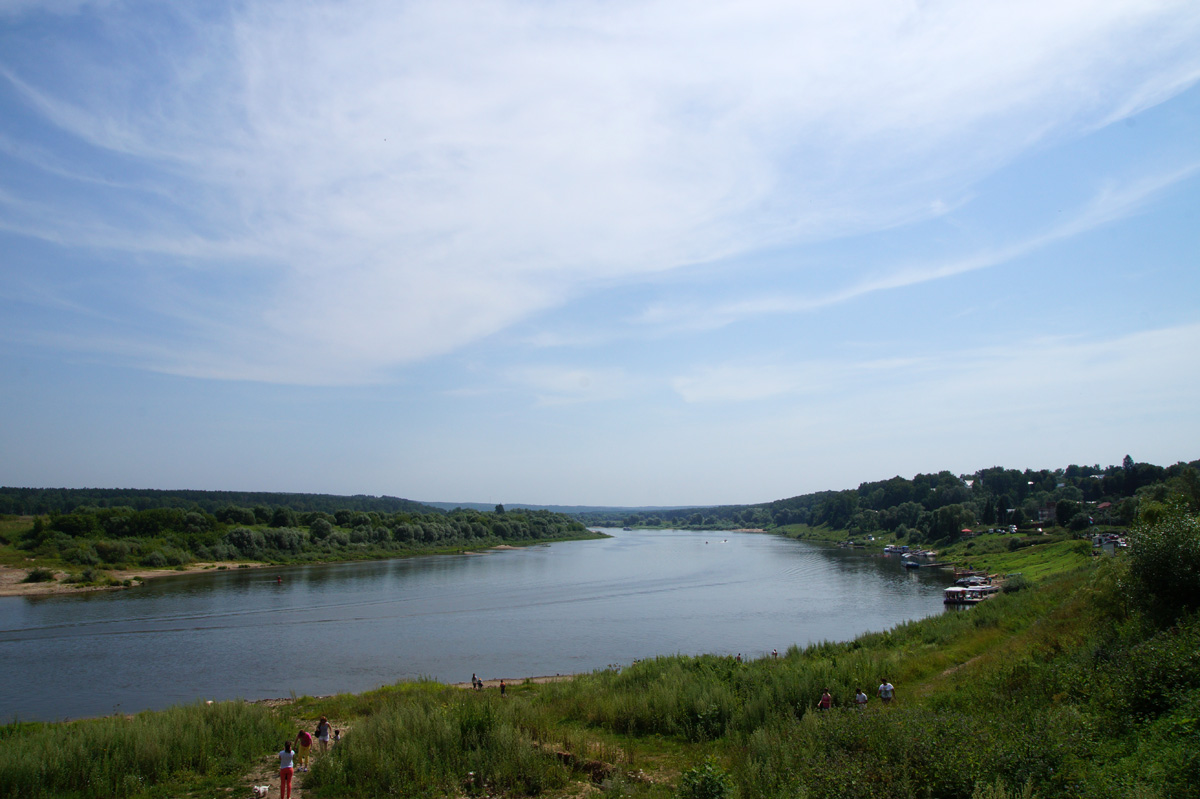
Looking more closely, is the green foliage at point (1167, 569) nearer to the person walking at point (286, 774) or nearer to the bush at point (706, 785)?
the bush at point (706, 785)

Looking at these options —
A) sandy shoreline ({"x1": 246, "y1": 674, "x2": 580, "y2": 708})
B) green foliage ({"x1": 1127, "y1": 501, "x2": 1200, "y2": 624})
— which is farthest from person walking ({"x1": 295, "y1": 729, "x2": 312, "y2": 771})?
green foliage ({"x1": 1127, "y1": 501, "x2": 1200, "y2": 624})

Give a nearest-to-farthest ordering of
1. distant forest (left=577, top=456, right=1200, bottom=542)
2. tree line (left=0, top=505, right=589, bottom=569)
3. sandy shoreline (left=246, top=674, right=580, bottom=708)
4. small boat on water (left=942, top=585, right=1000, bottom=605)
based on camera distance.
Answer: sandy shoreline (left=246, top=674, right=580, bottom=708)
small boat on water (left=942, top=585, right=1000, bottom=605)
tree line (left=0, top=505, right=589, bottom=569)
distant forest (left=577, top=456, right=1200, bottom=542)

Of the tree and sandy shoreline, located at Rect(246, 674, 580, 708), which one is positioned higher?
the tree

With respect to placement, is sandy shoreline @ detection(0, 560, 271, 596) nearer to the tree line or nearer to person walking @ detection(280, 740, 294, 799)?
the tree line

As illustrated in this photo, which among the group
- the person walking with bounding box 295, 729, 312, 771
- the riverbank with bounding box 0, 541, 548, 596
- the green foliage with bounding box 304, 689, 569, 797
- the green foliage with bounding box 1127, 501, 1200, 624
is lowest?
the riverbank with bounding box 0, 541, 548, 596

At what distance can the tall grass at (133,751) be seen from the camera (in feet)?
47.0

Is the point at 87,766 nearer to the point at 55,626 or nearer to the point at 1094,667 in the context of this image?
the point at 1094,667

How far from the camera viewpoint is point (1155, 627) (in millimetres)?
15992

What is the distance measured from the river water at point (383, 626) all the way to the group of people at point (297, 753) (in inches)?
572

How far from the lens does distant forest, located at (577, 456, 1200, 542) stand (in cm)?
8475

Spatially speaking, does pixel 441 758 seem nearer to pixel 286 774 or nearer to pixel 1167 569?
pixel 286 774

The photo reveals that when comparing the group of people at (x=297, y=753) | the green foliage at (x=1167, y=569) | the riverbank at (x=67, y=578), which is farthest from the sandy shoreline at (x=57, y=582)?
the green foliage at (x=1167, y=569)

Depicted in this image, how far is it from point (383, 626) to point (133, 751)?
33214mm

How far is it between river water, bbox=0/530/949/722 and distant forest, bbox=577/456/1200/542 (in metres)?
26.1
